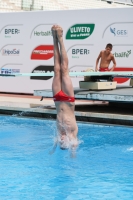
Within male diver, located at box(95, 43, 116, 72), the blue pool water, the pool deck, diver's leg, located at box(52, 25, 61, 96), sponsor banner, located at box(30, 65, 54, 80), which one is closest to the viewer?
diver's leg, located at box(52, 25, 61, 96)

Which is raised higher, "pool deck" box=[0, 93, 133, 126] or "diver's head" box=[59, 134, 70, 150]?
"diver's head" box=[59, 134, 70, 150]

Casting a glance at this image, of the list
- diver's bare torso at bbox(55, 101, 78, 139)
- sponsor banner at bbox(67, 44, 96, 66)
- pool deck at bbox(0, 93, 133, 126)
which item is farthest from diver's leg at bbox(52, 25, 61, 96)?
sponsor banner at bbox(67, 44, 96, 66)

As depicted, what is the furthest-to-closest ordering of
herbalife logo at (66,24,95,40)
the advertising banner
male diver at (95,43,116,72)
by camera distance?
herbalife logo at (66,24,95,40) → the advertising banner → male diver at (95,43,116,72)

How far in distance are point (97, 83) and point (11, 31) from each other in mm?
6021

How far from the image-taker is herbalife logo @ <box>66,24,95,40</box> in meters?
15.9

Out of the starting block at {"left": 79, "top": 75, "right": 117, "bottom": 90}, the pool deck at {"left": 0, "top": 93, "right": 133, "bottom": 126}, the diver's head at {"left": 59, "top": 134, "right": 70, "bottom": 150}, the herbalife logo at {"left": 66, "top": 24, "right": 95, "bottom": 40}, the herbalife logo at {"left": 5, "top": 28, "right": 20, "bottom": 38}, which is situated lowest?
the pool deck at {"left": 0, "top": 93, "right": 133, "bottom": 126}

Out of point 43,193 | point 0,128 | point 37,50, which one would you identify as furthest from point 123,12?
point 43,193

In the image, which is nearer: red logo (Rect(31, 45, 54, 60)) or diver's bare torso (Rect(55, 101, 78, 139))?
diver's bare torso (Rect(55, 101, 78, 139))

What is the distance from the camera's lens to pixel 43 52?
16.9 metres

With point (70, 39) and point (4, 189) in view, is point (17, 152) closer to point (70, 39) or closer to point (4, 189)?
point (4, 189)

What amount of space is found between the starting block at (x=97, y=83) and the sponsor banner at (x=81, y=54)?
294 cm

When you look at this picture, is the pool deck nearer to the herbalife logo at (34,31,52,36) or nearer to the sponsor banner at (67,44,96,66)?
the sponsor banner at (67,44,96,66)

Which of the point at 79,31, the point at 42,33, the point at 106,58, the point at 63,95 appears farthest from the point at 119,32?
the point at 63,95

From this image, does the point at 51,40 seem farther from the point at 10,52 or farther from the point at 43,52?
the point at 10,52
